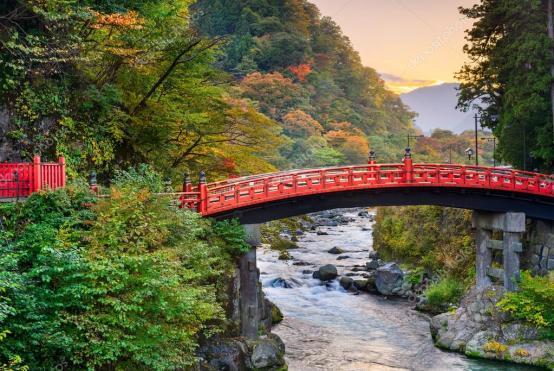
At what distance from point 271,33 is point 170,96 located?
7769 cm

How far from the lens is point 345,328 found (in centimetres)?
3022

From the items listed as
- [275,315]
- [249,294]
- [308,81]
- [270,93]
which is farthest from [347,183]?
[308,81]

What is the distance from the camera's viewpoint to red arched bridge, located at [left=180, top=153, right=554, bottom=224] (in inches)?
944

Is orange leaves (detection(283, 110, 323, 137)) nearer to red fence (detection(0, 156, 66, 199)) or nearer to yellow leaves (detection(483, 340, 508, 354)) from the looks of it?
yellow leaves (detection(483, 340, 508, 354))

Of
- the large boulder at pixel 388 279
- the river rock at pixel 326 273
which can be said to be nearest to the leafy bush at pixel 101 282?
the large boulder at pixel 388 279

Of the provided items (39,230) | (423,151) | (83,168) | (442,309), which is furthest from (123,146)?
(423,151)

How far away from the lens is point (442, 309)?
32188mm

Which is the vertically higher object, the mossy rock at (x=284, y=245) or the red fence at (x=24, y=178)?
the red fence at (x=24, y=178)

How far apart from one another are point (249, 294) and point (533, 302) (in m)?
12.4

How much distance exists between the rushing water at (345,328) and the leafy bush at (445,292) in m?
1.24

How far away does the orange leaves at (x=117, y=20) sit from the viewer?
22.1m

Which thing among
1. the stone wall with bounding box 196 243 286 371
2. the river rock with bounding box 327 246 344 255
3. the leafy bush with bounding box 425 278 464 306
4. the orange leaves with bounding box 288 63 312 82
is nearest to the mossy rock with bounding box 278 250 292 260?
the river rock with bounding box 327 246 344 255

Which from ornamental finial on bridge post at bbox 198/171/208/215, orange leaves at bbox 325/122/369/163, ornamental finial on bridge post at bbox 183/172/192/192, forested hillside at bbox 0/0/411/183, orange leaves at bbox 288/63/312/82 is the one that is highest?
orange leaves at bbox 288/63/312/82

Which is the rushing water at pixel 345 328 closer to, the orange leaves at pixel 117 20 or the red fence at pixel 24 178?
the red fence at pixel 24 178
